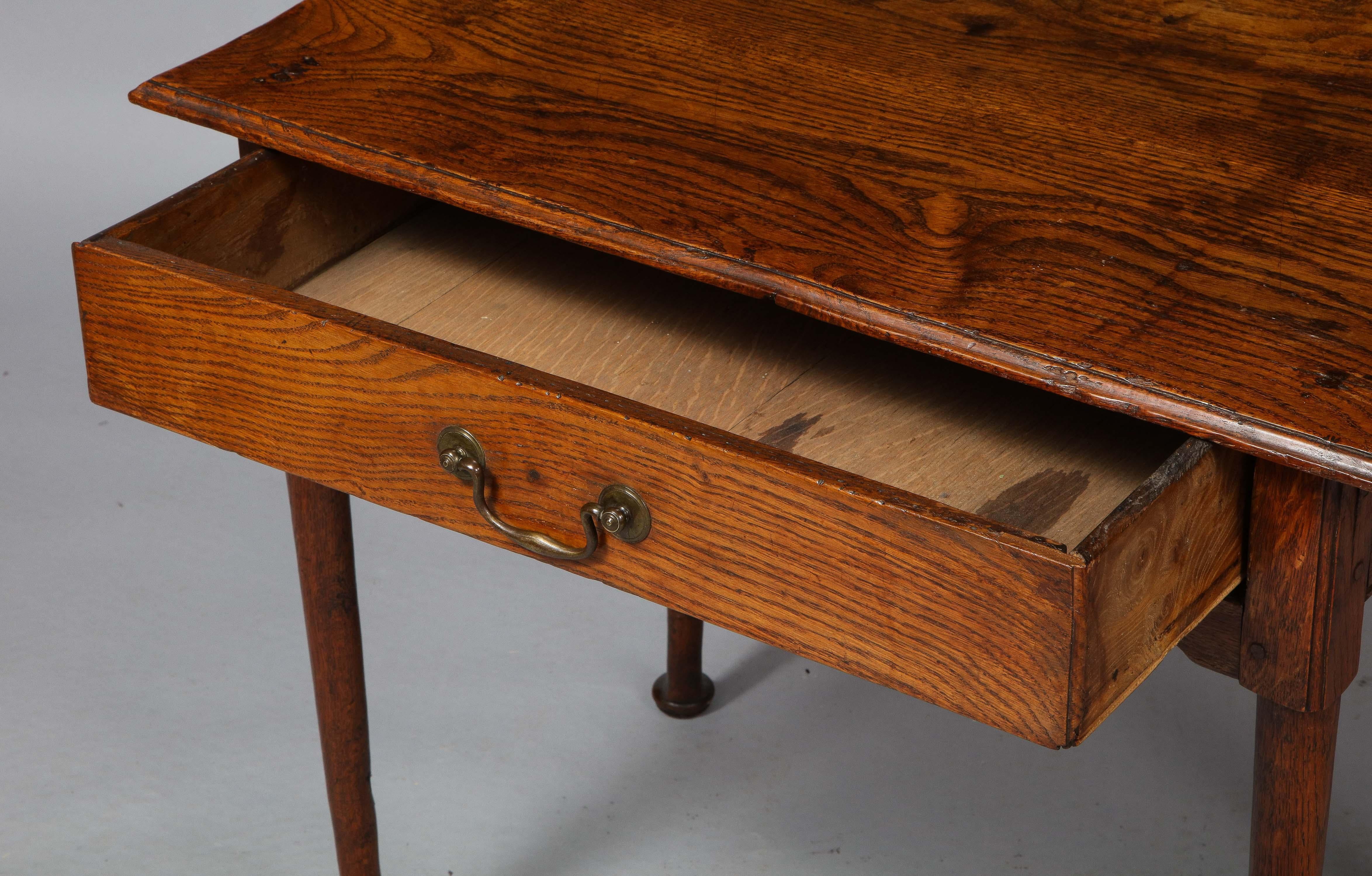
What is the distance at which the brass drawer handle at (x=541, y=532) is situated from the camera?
1031mm

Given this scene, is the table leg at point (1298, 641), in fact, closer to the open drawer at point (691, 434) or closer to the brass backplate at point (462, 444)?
the open drawer at point (691, 434)

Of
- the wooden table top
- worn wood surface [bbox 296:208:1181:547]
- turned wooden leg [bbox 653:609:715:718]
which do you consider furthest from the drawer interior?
turned wooden leg [bbox 653:609:715:718]

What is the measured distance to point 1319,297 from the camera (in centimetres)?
102

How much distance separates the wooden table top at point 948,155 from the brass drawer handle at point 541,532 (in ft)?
0.45

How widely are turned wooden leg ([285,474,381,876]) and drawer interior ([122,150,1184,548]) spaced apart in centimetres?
17

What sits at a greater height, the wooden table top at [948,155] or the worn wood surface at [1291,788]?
the wooden table top at [948,155]

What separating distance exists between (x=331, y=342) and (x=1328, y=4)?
2.37ft

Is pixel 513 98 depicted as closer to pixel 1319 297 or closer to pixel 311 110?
pixel 311 110

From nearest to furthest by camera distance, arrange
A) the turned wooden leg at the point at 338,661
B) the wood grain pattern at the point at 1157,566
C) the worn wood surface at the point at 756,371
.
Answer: the wood grain pattern at the point at 1157,566, the worn wood surface at the point at 756,371, the turned wooden leg at the point at 338,661

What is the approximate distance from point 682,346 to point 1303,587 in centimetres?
42

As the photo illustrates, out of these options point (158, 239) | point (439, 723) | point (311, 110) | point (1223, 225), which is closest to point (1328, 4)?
point (1223, 225)

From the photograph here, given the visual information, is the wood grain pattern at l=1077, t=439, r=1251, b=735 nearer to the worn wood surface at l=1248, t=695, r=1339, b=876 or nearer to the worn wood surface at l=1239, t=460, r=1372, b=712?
the worn wood surface at l=1239, t=460, r=1372, b=712

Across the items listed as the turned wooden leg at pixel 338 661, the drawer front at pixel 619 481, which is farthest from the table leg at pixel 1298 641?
the turned wooden leg at pixel 338 661

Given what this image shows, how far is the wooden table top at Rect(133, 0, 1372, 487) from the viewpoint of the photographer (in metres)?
0.99
